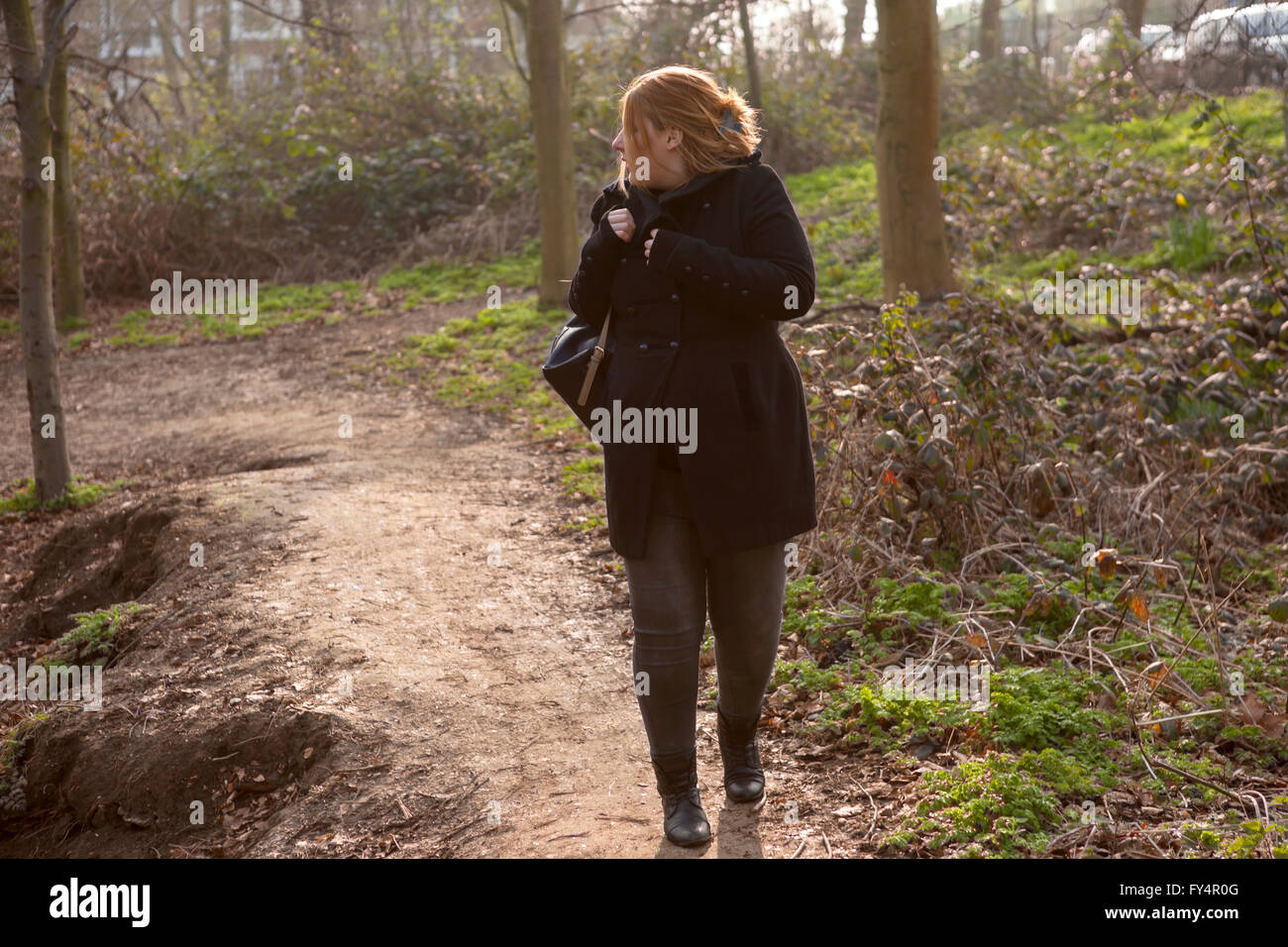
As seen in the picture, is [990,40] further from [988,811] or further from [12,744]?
[12,744]

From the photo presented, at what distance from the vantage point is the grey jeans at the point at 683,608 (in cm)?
293

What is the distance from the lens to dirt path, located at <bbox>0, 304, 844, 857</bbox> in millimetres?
3625

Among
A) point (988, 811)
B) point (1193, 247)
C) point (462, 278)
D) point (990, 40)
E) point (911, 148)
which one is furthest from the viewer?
point (990, 40)

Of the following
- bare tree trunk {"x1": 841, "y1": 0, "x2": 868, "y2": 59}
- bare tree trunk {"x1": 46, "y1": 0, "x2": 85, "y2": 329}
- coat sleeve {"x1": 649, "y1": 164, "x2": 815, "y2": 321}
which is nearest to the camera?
coat sleeve {"x1": 649, "y1": 164, "x2": 815, "y2": 321}

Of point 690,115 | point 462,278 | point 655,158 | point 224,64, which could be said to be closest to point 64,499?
point 655,158

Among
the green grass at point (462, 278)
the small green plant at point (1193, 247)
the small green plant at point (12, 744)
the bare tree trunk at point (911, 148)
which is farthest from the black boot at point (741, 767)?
the green grass at point (462, 278)

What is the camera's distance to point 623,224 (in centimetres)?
289

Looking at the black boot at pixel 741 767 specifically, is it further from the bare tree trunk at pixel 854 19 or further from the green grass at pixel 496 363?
the bare tree trunk at pixel 854 19

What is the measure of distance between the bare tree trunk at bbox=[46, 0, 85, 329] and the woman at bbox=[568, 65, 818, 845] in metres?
9.59

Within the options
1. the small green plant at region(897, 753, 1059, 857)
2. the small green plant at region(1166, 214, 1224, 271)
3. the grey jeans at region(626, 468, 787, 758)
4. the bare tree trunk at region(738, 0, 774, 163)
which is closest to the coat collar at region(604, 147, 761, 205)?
the grey jeans at region(626, 468, 787, 758)

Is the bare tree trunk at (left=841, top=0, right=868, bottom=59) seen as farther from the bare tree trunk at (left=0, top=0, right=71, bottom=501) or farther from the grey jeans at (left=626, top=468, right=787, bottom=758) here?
the grey jeans at (left=626, top=468, right=787, bottom=758)

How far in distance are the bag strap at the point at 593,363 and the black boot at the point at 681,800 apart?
998 millimetres

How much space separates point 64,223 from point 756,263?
12453mm
